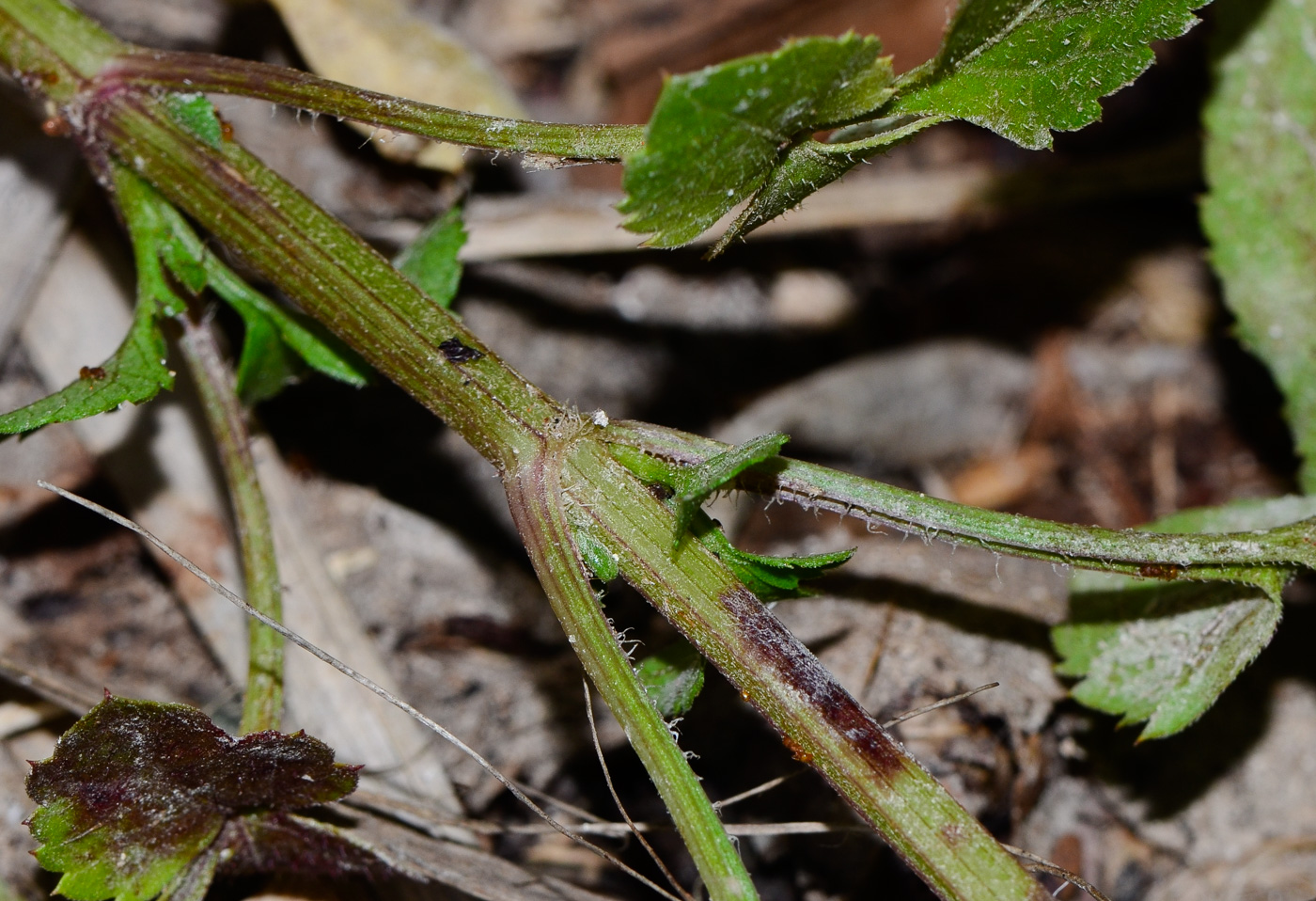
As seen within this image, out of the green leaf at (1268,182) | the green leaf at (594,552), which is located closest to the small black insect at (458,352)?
the green leaf at (594,552)

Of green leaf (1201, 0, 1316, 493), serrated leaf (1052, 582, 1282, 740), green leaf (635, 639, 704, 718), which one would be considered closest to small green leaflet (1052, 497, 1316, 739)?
serrated leaf (1052, 582, 1282, 740)

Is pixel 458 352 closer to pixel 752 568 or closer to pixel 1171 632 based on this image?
pixel 752 568

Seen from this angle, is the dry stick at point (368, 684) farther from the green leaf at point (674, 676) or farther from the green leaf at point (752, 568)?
the green leaf at point (752, 568)

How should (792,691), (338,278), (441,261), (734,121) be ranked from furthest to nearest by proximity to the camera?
(441,261)
(338,278)
(792,691)
(734,121)

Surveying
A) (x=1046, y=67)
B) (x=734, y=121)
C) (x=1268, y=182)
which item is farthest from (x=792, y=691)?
(x=1268, y=182)

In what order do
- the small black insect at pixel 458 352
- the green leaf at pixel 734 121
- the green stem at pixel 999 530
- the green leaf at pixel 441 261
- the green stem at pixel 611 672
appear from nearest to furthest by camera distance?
the green leaf at pixel 734 121
the green stem at pixel 611 672
the green stem at pixel 999 530
the small black insect at pixel 458 352
the green leaf at pixel 441 261

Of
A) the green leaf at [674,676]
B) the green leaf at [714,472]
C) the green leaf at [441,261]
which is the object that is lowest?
the green leaf at [674,676]

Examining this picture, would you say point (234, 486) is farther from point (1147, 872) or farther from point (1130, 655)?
point (1147, 872)

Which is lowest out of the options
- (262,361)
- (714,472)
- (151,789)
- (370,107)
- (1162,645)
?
(151,789)
